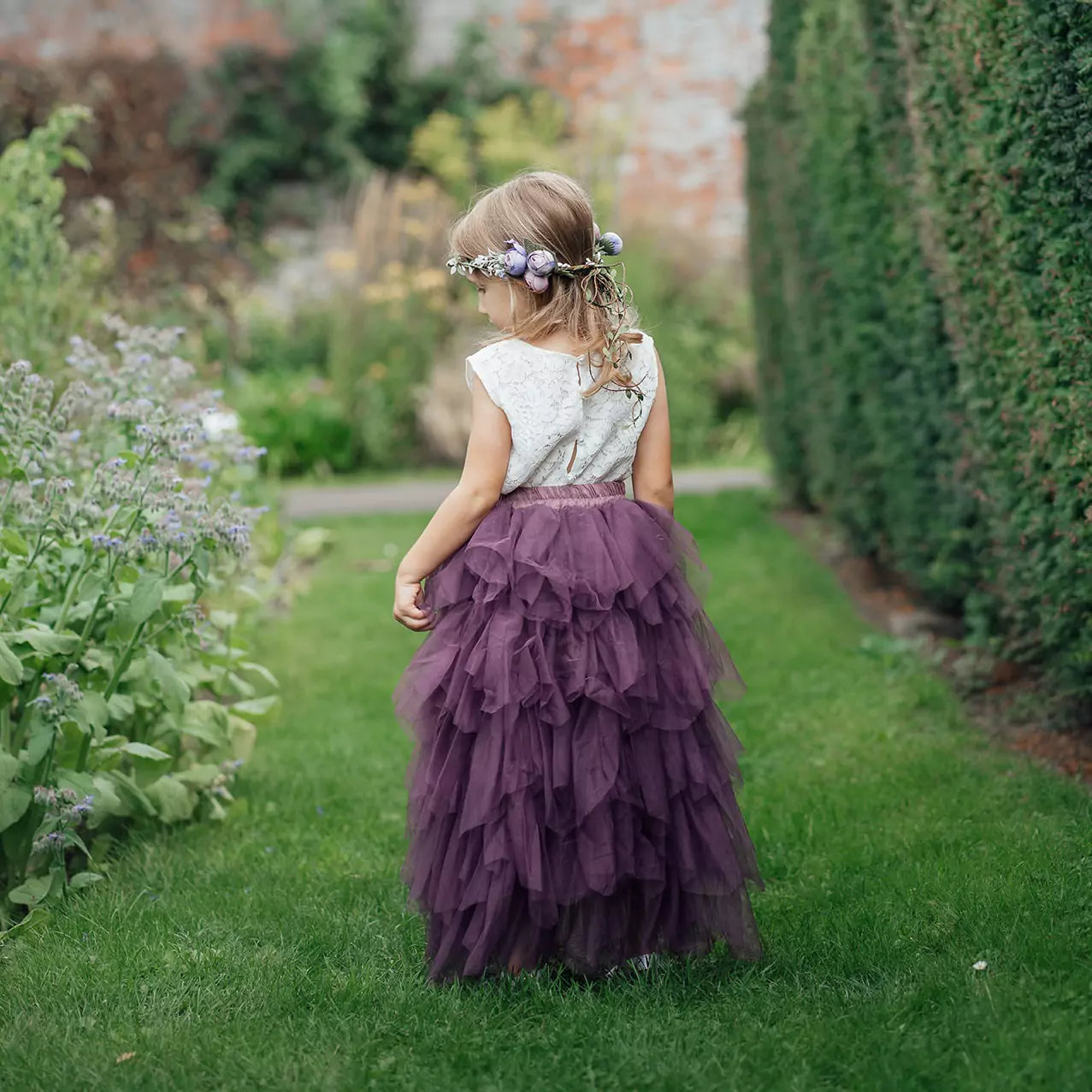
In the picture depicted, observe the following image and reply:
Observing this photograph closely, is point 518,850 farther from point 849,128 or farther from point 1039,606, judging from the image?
point 849,128

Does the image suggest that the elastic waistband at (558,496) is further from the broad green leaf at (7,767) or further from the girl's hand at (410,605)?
the broad green leaf at (7,767)

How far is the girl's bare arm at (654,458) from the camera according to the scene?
9.02ft

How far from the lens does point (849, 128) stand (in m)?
5.40

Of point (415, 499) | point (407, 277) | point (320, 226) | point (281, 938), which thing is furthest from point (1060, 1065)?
point (320, 226)

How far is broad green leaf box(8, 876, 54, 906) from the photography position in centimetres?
301

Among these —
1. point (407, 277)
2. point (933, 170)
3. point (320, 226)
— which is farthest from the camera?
point (320, 226)

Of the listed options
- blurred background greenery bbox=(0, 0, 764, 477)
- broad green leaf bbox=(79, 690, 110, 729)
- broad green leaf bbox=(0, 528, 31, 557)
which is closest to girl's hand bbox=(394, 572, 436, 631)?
broad green leaf bbox=(79, 690, 110, 729)

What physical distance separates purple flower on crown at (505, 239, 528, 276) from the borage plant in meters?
0.93

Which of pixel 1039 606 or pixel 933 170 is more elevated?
pixel 933 170

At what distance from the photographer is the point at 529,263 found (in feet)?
8.39

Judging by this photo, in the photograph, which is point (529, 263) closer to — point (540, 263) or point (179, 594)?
point (540, 263)

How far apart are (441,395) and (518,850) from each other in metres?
8.40

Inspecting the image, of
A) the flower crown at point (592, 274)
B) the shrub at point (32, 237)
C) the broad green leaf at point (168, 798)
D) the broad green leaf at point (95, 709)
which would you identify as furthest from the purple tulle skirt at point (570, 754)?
the shrub at point (32, 237)

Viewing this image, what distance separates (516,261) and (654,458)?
0.49 m
